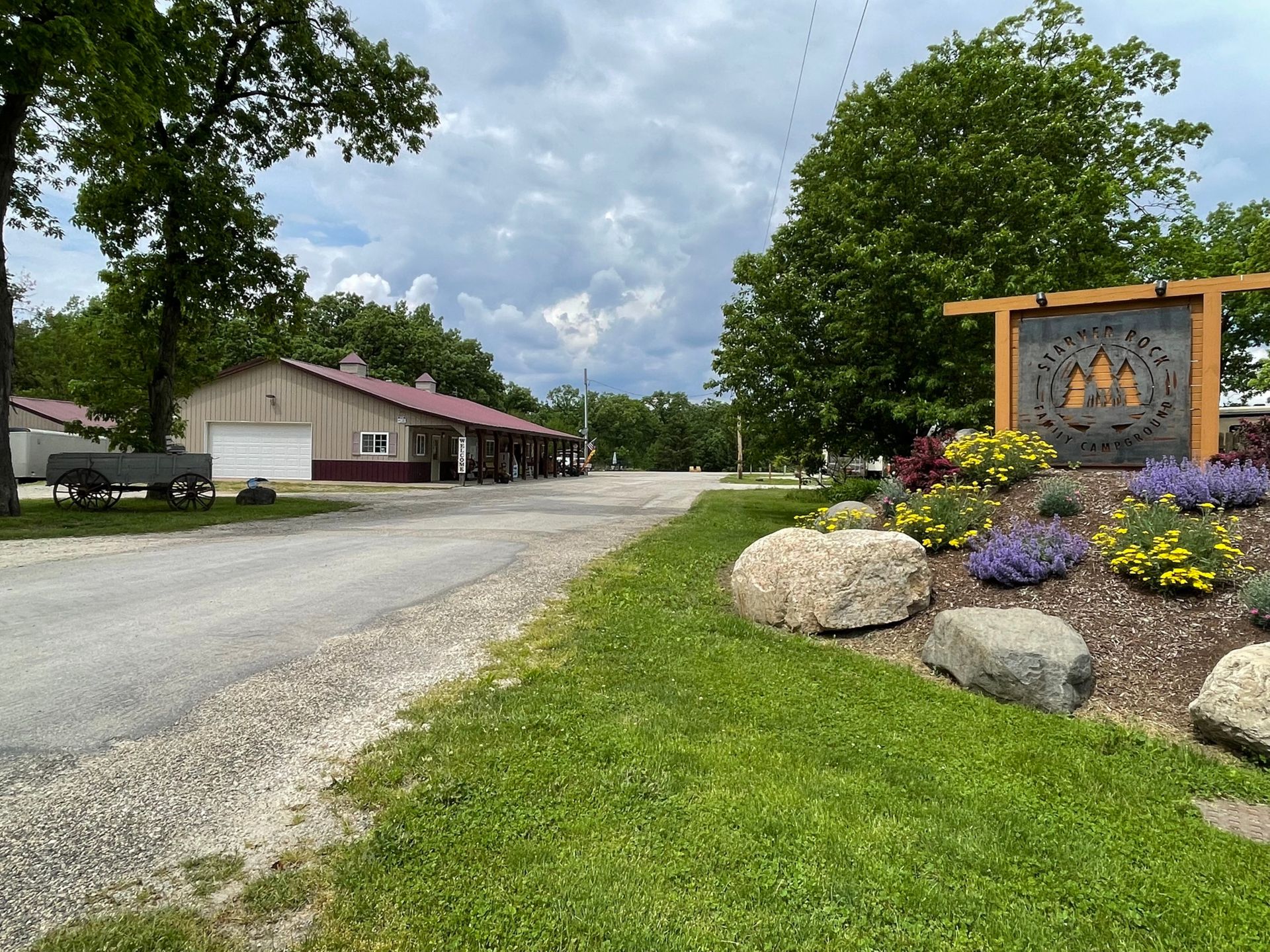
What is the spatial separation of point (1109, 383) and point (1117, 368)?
21cm

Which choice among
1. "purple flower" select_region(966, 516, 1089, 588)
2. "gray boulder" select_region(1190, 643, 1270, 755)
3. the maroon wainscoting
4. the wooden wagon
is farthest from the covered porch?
"gray boulder" select_region(1190, 643, 1270, 755)

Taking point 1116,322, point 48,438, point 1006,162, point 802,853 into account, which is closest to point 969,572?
point 802,853

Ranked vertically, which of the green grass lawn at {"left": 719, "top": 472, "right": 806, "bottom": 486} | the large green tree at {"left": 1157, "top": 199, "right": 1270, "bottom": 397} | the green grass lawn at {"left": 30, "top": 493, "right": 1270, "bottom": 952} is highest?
the large green tree at {"left": 1157, "top": 199, "right": 1270, "bottom": 397}

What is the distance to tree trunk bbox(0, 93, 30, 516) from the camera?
12812 millimetres

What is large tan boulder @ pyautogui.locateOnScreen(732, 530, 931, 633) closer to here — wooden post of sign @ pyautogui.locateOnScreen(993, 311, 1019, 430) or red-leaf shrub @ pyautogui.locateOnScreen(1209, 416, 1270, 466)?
red-leaf shrub @ pyautogui.locateOnScreen(1209, 416, 1270, 466)

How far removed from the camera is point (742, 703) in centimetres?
394

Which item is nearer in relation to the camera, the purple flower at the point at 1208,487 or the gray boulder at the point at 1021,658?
the gray boulder at the point at 1021,658

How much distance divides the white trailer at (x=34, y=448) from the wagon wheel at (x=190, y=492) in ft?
41.3

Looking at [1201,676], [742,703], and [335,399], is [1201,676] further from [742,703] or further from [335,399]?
[335,399]

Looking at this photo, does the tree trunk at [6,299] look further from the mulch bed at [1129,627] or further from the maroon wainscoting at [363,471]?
the maroon wainscoting at [363,471]

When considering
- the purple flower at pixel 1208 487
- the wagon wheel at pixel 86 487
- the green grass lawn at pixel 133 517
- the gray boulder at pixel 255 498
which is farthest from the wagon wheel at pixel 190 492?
the purple flower at pixel 1208 487

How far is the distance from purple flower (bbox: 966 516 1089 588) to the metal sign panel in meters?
3.81

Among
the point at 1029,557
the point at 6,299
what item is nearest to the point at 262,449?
the point at 6,299

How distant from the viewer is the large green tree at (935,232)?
12758mm
